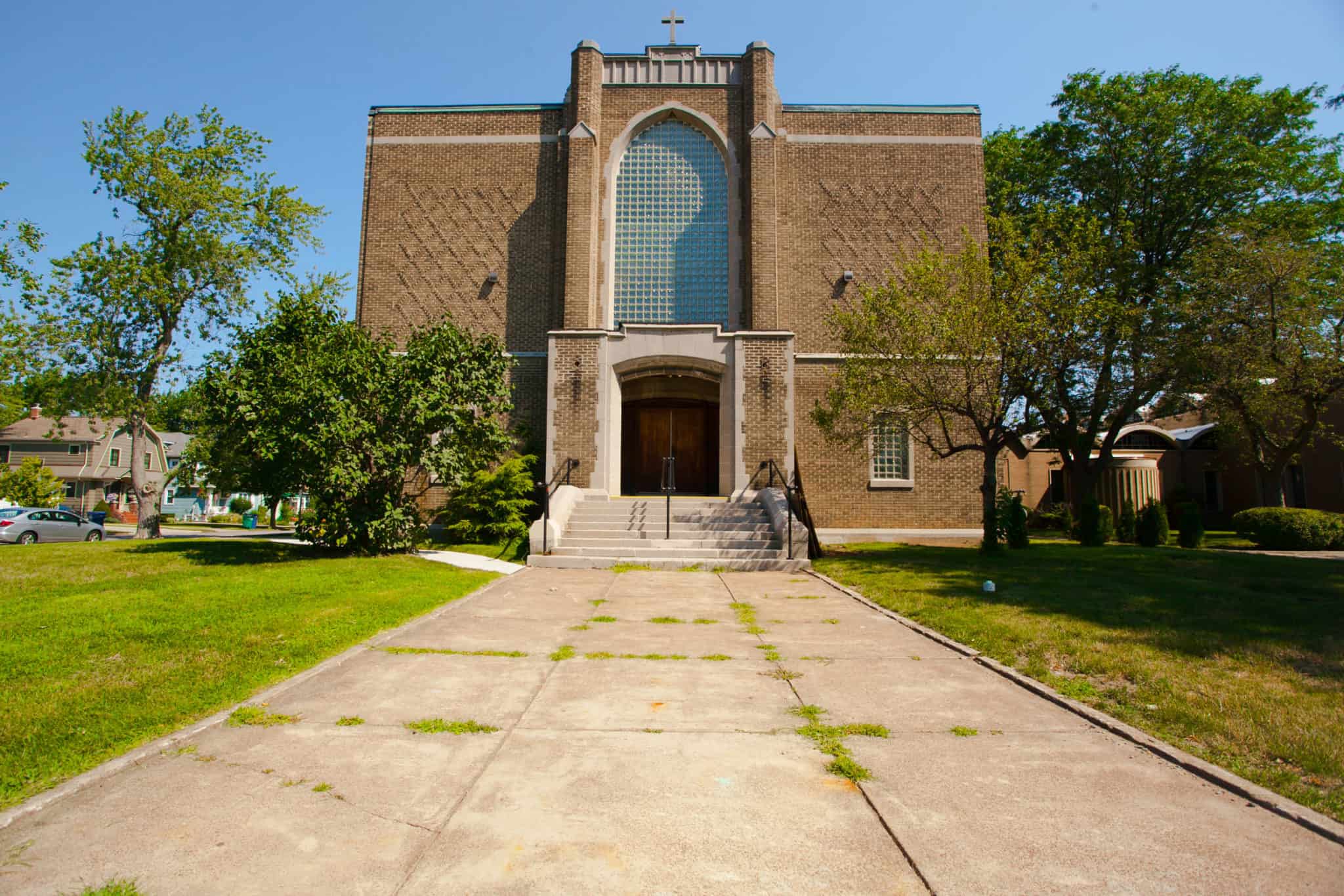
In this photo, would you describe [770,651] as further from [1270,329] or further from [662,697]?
[1270,329]

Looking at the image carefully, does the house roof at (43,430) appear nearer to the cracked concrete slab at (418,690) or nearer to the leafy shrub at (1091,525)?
the cracked concrete slab at (418,690)

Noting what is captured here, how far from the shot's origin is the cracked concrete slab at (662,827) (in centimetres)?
271

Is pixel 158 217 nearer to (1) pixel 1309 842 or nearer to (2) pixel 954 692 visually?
(2) pixel 954 692

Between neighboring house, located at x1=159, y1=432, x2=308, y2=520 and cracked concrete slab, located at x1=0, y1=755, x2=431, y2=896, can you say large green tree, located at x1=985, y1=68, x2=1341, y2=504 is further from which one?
neighboring house, located at x1=159, y1=432, x2=308, y2=520

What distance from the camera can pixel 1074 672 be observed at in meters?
5.81

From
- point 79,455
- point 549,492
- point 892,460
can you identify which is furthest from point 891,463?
point 79,455

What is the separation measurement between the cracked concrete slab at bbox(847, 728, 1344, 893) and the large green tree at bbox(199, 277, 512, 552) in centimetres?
1072

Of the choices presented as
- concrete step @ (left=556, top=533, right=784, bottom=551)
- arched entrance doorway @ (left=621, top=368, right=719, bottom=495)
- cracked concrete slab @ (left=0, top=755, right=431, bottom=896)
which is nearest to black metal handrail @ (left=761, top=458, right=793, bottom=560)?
concrete step @ (left=556, top=533, right=784, bottom=551)

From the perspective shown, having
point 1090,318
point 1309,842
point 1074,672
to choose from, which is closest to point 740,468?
point 1090,318

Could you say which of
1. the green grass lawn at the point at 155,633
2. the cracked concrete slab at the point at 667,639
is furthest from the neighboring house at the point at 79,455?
the cracked concrete slab at the point at 667,639

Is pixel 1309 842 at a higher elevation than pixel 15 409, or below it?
below

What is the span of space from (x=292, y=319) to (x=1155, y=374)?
1865cm

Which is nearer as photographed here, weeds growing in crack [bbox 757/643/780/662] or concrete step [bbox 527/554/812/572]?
weeds growing in crack [bbox 757/643/780/662]

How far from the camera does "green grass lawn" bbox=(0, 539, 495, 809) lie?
416cm
